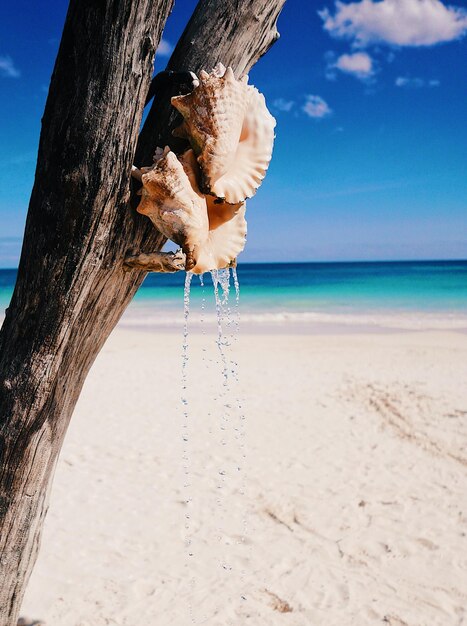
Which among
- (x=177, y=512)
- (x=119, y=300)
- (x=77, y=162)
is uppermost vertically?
(x=77, y=162)

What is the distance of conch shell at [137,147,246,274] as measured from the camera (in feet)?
4.64

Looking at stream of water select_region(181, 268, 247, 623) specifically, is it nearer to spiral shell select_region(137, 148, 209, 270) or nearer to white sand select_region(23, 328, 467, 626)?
white sand select_region(23, 328, 467, 626)

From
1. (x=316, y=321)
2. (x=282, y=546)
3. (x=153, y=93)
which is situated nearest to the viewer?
(x=153, y=93)

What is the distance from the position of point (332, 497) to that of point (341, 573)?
3.47ft

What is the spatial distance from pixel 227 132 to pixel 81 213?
453 mm

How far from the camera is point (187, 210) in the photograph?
4.74ft

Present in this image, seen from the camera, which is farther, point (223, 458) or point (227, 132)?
point (223, 458)

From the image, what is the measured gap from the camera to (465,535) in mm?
4035

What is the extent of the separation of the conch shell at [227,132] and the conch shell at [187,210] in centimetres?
5

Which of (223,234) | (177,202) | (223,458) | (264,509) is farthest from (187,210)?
(223,458)

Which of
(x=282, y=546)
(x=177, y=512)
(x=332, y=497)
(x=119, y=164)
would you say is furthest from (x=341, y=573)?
(x=119, y=164)

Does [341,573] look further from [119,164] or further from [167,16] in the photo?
[167,16]

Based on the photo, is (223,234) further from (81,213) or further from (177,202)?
(81,213)

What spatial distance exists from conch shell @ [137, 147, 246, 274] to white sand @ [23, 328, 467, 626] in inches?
97.9
